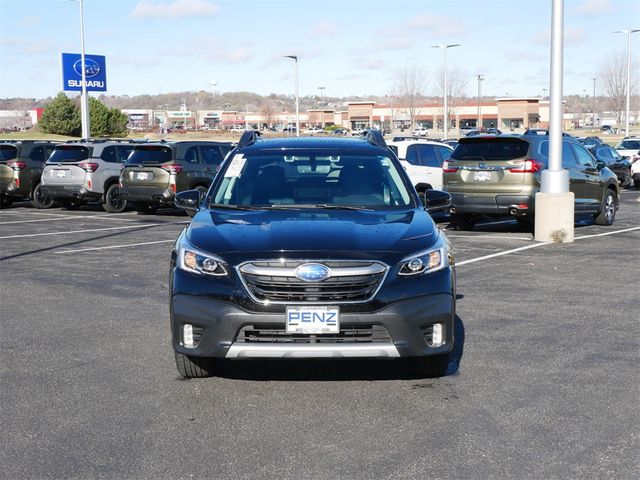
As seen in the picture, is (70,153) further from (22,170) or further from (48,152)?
(48,152)

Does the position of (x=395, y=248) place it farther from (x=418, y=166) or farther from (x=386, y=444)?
(x=418, y=166)

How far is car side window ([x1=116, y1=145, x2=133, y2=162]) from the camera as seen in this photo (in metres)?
22.0

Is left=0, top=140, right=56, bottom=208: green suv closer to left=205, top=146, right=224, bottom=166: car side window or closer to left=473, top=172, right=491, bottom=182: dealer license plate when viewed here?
left=205, top=146, right=224, bottom=166: car side window

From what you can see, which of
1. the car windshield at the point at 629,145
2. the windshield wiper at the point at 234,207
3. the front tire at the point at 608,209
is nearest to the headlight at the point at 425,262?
the windshield wiper at the point at 234,207

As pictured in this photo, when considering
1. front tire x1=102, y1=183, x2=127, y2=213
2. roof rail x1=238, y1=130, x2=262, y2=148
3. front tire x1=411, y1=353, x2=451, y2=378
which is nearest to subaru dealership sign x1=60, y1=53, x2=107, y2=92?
front tire x1=102, y1=183, x2=127, y2=213

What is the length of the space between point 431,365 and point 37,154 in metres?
19.8

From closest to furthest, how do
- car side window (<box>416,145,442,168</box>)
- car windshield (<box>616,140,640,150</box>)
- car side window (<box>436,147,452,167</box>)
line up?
car side window (<box>416,145,442,168</box>)
car side window (<box>436,147,452,167</box>)
car windshield (<box>616,140,640,150</box>)

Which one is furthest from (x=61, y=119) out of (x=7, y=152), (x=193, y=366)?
(x=193, y=366)

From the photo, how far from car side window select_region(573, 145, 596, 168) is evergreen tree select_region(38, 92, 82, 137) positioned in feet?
183

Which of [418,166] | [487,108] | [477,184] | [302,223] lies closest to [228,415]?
[302,223]

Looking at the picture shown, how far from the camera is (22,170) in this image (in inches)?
914

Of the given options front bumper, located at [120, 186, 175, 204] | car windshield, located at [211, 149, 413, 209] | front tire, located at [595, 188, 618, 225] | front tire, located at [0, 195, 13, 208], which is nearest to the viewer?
car windshield, located at [211, 149, 413, 209]

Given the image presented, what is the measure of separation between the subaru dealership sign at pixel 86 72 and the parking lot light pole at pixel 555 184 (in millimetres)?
29930

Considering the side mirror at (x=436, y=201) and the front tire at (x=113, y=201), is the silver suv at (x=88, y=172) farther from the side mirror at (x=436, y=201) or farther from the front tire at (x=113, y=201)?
the side mirror at (x=436, y=201)
